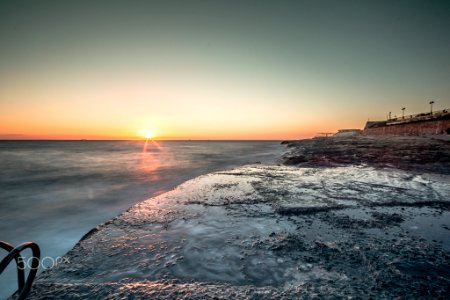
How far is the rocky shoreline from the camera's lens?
96.7 inches

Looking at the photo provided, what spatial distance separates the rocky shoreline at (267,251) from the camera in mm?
2457

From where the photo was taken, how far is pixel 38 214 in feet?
25.7

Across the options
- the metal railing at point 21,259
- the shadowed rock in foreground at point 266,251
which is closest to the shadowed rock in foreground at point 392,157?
the shadowed rock in foreground at point 266,251

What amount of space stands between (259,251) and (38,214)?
823 cm

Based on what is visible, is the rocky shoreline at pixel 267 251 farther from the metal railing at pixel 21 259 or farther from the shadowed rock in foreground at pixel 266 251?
the metal railing at pixel 21 259

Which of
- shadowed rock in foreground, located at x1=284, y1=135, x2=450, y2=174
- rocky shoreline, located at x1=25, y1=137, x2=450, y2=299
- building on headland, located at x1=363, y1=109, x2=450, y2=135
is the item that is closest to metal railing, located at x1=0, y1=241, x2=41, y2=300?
rocky shoreline, located at x1=25, y1=137, x2=450, y2=299

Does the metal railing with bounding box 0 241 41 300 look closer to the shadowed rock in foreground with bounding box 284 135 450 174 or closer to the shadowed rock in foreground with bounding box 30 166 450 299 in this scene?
the shadowed rock in foreground with bounding box 30 166 450 299

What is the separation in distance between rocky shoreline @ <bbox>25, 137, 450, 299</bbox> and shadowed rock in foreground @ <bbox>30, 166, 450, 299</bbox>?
0.5 inches

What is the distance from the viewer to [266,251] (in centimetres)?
332

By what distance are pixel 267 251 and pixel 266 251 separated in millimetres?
14

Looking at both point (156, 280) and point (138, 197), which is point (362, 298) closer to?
point (156, 280)

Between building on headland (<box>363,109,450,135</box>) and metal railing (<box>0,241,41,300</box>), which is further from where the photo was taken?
building on headland (<box>363,109,450,135</box>)

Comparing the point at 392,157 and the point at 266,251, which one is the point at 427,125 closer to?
the point at 392,157

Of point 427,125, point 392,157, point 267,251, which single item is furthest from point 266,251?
point 427,125
